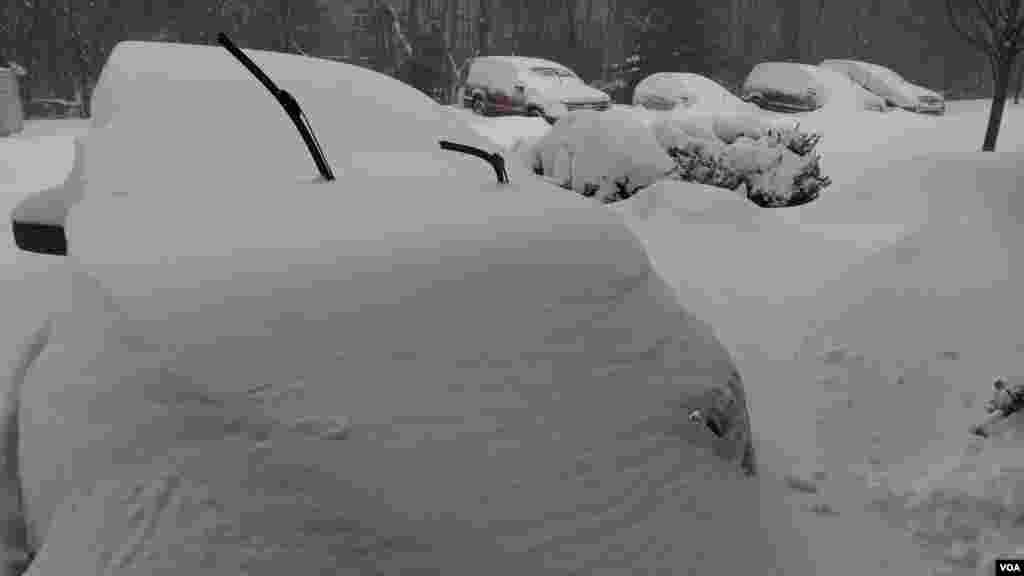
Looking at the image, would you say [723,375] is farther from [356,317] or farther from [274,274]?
[274,274]

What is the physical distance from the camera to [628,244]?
2.17 metres

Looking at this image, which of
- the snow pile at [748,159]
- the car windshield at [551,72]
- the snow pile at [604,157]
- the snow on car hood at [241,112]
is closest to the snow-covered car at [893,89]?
the car windshield at [551,72]

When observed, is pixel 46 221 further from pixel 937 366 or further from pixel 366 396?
pixel 937 366

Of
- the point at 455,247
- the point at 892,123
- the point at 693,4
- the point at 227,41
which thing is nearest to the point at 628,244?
the point at 455,247

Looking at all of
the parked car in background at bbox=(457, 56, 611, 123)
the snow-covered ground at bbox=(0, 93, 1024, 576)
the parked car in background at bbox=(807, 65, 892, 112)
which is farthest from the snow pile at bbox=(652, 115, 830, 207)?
the parked car in background at bbox=(807, 65, 892, 112)

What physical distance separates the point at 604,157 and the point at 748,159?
1395 millimetres

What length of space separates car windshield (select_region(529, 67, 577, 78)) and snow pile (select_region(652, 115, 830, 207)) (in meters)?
6.98

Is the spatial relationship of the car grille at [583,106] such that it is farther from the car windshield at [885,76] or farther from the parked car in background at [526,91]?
the car windshield at [885,76]

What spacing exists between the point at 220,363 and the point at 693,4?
75.9ft

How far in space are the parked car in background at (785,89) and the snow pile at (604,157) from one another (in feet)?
29.1

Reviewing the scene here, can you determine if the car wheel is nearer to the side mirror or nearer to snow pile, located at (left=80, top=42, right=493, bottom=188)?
snow pile, located at (left=80, top=42, right=493, bottom=188)

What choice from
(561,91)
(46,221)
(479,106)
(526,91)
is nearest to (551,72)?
(561,91)

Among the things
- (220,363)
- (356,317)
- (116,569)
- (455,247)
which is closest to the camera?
(116,569)

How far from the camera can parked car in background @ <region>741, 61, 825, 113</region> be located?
1482 cm
